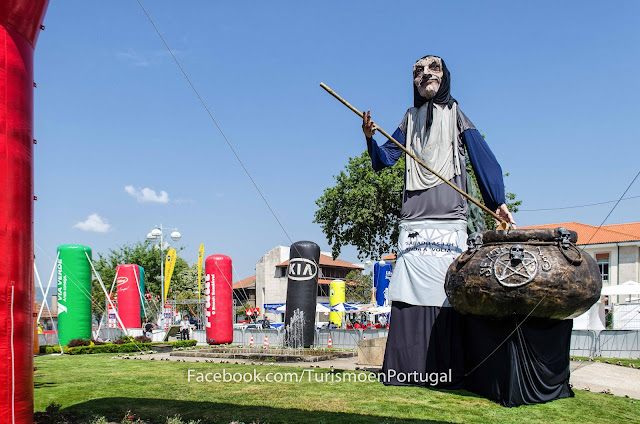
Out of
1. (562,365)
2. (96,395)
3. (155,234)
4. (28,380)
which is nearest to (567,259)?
(562,365)

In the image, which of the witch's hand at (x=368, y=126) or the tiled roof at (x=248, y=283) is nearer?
the witch's hand at (x=368, y=126)

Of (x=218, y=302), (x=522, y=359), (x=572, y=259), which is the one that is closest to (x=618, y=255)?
(x=218, y=302)

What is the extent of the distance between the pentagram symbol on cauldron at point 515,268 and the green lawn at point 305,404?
162 centimetres

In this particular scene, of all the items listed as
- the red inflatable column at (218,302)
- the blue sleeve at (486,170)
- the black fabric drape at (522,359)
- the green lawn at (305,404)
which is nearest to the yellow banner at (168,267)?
the red inflatable column at (218,302)

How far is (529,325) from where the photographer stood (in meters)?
7.09

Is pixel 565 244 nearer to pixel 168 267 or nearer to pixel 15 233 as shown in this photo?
pixel 15 233

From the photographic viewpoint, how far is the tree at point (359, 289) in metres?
55.7

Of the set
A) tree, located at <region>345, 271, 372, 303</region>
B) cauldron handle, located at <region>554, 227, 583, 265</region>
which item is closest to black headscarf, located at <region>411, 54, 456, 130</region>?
cauldron handle, located at <region>554, 227, 583, 265</region>

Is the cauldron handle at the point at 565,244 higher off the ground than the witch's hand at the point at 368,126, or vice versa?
the witch's hand at the point at 368,126

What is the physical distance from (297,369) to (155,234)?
60.1 feet

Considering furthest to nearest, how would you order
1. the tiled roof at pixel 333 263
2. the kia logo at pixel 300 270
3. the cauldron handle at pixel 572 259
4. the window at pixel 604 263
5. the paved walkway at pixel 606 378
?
the tiled roof at pixel 333 263
the window at pixel 604 263
the kia logo at pixel 300 270
the paved walkway at pixel 606 378
the cauldron handle at pixel 572 259

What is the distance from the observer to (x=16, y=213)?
16.8ft

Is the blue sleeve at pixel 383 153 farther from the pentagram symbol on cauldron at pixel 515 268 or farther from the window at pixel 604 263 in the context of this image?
the window at pixel 604 263

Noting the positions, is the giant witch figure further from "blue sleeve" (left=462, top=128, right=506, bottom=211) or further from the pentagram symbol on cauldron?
the pentagram symbol on cauldron
